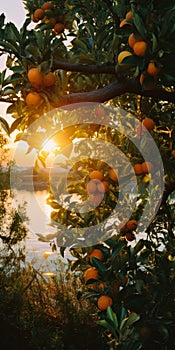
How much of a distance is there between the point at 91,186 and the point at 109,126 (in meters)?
0.52

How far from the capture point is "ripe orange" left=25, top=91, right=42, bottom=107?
2.00 metres

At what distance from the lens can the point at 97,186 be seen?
9.67 feet

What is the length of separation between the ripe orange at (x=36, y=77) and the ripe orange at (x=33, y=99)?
36mm

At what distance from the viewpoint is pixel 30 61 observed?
2.04 meters

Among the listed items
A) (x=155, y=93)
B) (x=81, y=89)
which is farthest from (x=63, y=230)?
(x=155, y=93)

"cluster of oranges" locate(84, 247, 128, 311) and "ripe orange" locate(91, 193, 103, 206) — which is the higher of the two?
"ripe orange" locate(91, 193, 103, 206)

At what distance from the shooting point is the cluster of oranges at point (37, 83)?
1.97 m

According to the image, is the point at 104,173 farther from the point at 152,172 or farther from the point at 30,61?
the point at 30,61

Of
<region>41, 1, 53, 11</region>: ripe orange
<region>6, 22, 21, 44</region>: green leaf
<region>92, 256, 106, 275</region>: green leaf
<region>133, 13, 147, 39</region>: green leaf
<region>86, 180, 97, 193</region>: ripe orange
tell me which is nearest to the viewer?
<region>133, 13, 147, 39</region>: green leaf

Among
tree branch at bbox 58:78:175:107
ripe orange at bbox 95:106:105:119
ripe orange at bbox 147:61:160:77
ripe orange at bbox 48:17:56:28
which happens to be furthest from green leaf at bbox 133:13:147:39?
ripe orange at bbox 48:17:56:28

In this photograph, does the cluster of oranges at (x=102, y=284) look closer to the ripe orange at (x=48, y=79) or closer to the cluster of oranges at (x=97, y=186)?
the cluster of oranges at (x=97, y=186)

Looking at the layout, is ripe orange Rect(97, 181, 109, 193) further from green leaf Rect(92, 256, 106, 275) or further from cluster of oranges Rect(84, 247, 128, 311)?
green leaf Rect(92, 256, 106, 275)

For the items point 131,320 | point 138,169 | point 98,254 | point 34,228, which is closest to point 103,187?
point 138,169

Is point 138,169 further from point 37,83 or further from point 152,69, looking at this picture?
point 37,83
